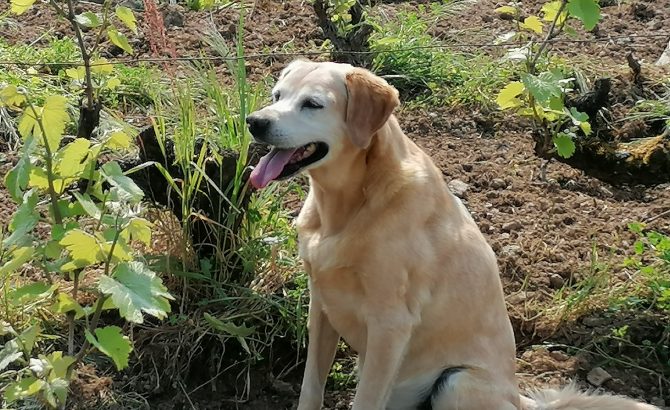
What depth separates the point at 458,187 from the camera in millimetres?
5297

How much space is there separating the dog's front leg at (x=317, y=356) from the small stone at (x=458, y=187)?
65.6 inches

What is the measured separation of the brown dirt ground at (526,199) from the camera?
13.9 ft

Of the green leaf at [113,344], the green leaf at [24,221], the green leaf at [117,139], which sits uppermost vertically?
the green leaf at [117,139]

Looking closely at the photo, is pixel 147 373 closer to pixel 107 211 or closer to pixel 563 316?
pixel 107 211

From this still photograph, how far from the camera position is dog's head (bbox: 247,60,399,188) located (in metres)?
3.32

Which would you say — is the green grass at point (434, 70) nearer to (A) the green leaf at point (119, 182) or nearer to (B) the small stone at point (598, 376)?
(B) the small stone at point (598, 376)

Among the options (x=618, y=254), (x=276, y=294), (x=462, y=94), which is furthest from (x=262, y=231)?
(x=462, y=94)

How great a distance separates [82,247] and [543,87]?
216cm

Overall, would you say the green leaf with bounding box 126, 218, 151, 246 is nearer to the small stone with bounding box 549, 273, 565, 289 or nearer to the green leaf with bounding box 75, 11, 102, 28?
the green leaf with bounding box 75, 11, 102, 28

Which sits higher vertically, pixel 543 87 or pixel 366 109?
pixel 366 109

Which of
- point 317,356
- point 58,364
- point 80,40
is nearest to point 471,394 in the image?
point 317,356

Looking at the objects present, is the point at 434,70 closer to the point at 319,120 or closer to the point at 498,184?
the point at 498,184

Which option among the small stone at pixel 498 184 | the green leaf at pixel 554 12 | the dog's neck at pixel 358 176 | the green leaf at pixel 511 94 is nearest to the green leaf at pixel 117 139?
the dog's neck at pixel 358 176

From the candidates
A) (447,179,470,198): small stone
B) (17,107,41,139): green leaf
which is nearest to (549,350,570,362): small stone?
(447,179,470,198): small stone
